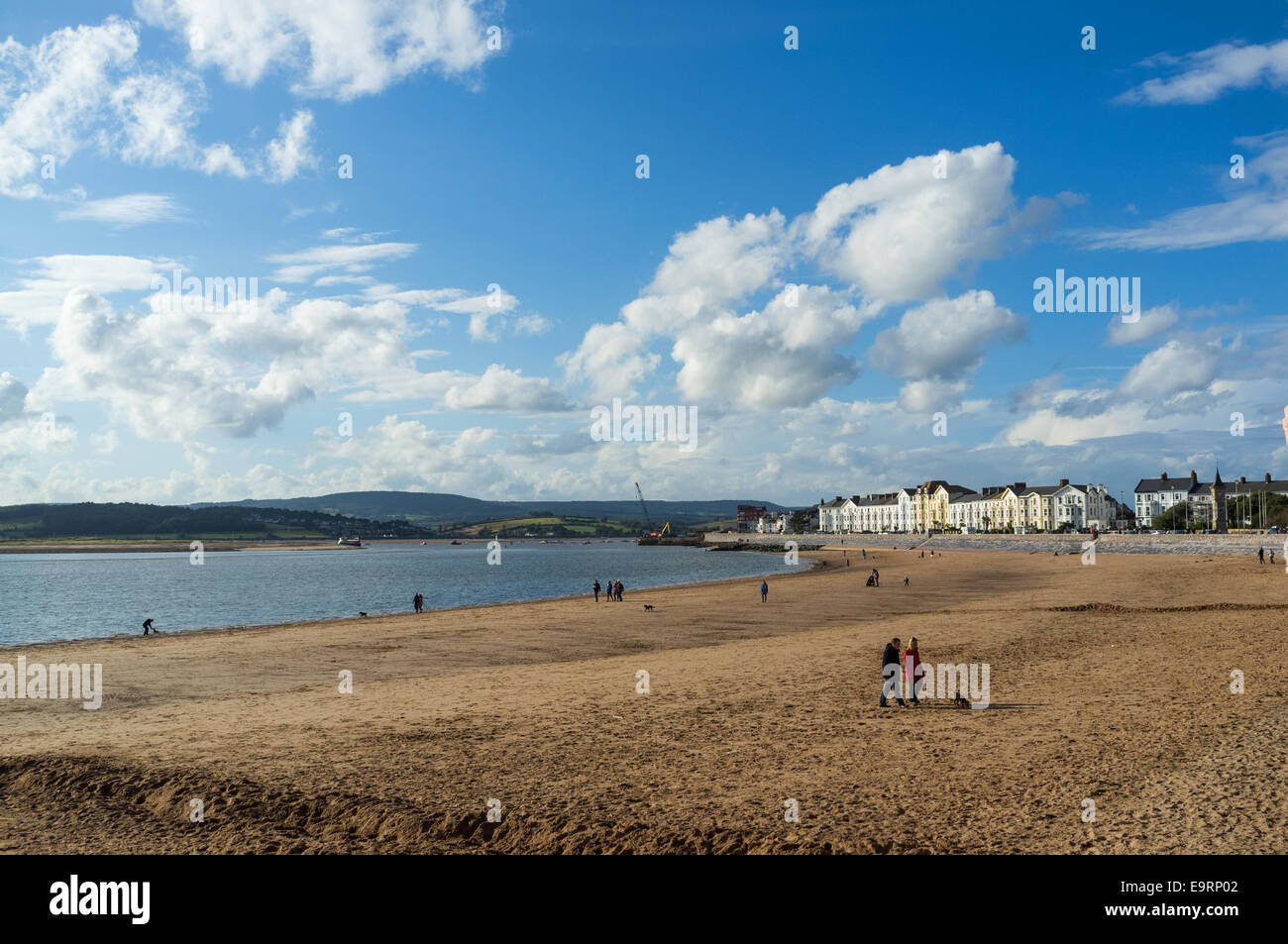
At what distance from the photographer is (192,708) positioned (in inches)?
736

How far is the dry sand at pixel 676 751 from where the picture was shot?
31.7 ft

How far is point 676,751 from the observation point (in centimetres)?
1345

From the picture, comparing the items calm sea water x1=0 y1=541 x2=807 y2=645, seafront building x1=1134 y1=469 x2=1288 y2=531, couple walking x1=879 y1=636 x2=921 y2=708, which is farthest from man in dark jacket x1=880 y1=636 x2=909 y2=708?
seafront building x1=1134 y1=469 x2=1288 y2=531

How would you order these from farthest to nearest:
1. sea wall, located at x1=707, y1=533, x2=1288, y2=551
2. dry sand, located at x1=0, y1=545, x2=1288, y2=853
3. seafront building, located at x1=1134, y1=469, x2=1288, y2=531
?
seafront building, located at x1=1134, y1=469, x2=1288, y2=531 < sea wall, located at x1=707, y1=533, x2=1288, y2=551 < dry sand, located at x1=0, y1=545, x2=1288, y2=853

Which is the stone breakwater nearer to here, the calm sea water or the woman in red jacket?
the calm sea water

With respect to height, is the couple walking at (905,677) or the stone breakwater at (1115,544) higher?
the couple walking at (905,677)

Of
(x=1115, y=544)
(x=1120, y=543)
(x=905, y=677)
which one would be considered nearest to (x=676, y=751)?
(x=905, y=677)

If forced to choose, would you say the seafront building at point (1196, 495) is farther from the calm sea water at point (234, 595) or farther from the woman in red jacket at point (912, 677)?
the woman in red jacket at point (912, 677)

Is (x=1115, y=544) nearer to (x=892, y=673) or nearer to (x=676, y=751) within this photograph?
(x=892, y=673)

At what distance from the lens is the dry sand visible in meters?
9.66

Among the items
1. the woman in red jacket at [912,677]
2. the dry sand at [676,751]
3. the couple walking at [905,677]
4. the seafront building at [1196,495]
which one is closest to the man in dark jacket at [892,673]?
the couple walking at [905,677]
